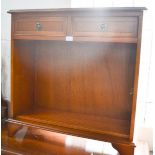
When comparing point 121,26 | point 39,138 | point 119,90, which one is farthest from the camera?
point 119,90

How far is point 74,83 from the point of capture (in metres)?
1.57

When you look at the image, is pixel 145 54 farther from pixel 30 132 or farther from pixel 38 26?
pixel 30 132

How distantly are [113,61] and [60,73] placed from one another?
1.40 ft

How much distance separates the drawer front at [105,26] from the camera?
3.58 feet

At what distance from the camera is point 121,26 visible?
1.10m

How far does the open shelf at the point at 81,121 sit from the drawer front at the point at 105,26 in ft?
1.90

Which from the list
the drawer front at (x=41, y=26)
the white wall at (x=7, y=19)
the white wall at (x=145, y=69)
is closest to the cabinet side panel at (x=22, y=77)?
the drawer front at (x=41, y=26)

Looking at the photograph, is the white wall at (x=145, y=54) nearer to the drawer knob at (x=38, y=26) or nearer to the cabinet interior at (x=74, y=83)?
the cabinet interior at (x=74, y=83)

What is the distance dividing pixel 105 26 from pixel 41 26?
41cm

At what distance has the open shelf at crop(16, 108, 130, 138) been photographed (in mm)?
1259

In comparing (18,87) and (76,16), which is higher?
(76,16)

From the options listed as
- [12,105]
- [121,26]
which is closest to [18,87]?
[12,105]

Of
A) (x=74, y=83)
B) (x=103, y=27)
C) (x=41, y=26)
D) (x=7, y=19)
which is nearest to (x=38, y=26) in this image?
(x=41, y=26)

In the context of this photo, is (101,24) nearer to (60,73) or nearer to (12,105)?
(60,73)
